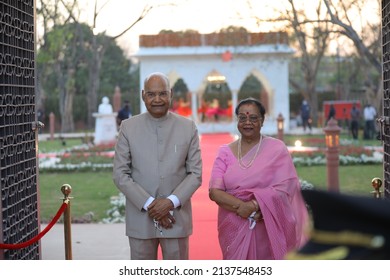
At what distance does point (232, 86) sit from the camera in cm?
3131

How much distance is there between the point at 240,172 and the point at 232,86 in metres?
26.8

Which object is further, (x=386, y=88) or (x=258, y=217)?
(x=386, y=88)

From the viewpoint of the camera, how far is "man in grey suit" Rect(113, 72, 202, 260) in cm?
457

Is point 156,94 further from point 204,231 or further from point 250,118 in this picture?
point 204,231

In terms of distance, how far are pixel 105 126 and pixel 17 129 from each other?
862 inches

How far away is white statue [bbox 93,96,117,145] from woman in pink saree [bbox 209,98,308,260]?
73.6ft

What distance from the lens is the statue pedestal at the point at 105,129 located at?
27016mm

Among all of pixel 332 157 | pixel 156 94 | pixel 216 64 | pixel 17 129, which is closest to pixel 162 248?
pixel 156 94

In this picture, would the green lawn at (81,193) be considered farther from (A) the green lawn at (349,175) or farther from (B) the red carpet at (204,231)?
(A) the green lawn at (349,175)

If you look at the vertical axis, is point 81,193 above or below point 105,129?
below

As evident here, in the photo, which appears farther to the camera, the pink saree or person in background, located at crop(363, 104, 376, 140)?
person in background, located at crop(363, 104, 376, 140)

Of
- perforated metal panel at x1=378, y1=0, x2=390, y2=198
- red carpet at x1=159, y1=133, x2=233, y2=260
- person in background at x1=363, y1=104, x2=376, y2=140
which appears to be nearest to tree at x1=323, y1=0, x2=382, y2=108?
person in background at x1=363, y1=104, x2=376, y2=140

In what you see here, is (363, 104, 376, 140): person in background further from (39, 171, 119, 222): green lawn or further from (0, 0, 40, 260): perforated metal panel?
(0, 0, 40, 260): perforated metal panel

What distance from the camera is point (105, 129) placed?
27172 millimetres
